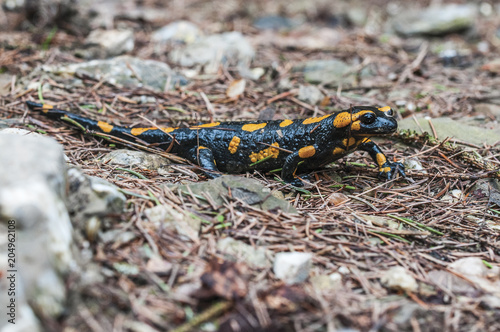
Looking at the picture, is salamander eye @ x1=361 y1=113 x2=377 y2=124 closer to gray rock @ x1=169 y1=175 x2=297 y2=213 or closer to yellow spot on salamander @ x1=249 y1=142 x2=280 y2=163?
yellow spot on salamander @ x1=249 y1=142 x2=280 y2=163

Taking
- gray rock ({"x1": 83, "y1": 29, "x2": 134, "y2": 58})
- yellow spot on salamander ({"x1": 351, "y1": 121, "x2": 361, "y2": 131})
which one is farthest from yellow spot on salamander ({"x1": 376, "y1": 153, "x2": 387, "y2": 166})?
gray rock ({"x1": 83, "y1": 29, "x2": 134, "y2": 58})

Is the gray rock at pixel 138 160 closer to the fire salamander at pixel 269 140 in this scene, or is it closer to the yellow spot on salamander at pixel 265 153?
the fire salamander at pixel 269 140

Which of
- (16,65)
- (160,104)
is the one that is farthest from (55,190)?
(16,65)

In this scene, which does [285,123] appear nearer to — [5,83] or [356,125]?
[356,125]

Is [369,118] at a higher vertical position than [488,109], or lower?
higher

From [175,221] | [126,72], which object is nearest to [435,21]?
[126,72]

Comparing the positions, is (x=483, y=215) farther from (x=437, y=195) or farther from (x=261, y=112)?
(x=261, y=112)

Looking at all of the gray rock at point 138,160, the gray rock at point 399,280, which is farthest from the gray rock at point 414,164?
the gray rock at point 138,160

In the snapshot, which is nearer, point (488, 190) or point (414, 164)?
point (488, 190)
